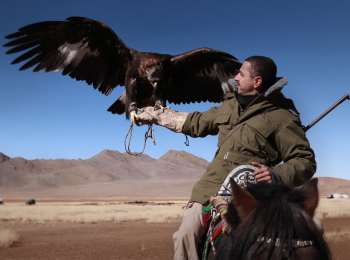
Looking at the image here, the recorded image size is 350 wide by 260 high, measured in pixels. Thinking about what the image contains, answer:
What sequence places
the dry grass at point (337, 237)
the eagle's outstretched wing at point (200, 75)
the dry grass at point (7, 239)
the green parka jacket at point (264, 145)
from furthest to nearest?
the dry grass at point (337, 237), the dry grass at point (7, 239), the eagle's outstretched wing at point (200, 75), the green parka jacket at point (264, 145)

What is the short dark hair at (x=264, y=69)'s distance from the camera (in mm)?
2004

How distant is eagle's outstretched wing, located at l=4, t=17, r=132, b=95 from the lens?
4922mm

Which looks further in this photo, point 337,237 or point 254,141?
point 337,237

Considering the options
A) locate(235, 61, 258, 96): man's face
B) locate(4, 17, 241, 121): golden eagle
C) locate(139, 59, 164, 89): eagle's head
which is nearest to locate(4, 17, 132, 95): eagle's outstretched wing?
locate(4, 17, 241, 121): golden eagle

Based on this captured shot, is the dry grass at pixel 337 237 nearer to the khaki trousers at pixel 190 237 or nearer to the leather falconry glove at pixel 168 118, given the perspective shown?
the leather falconry glove at pixel 168 118

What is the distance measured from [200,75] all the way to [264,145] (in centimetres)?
389

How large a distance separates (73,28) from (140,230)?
10634 mm

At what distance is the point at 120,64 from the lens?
562cm

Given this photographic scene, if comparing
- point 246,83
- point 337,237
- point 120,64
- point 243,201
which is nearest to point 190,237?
point 243,201

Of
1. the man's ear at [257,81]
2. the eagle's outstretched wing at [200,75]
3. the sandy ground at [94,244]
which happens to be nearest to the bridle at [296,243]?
the man's ear at [257,81]

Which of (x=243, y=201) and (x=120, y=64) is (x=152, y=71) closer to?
(x=120, y=64)

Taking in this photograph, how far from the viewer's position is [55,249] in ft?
32.4

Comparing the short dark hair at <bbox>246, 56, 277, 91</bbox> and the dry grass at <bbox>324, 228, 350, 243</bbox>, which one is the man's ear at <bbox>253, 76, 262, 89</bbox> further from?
the dry grass at <bbox>324, 228, 350, 243</bbox>

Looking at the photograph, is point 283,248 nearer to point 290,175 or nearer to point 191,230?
point 290,175
